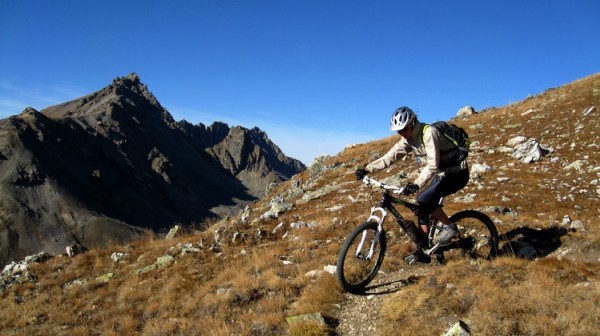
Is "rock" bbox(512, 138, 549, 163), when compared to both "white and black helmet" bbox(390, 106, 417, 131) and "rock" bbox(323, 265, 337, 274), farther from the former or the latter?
"white and black helmet" bbox(390, 106, 417, 131)

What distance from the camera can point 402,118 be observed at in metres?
8.06

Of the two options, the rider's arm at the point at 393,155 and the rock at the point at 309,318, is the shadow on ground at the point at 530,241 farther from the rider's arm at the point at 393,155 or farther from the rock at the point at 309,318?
the rock at the point at 309,318

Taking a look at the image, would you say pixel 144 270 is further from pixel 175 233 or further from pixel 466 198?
pixel 466 198

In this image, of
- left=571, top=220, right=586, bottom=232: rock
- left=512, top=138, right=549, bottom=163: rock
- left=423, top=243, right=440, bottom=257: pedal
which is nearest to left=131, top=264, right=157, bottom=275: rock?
left=423, top=243, right=440, bottom=257: pedal

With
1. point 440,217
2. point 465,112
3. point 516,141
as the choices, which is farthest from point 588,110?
point 440,217

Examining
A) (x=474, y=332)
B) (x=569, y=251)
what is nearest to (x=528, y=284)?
(x=474, y=332)

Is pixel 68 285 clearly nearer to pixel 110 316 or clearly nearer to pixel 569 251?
pixel 110 316

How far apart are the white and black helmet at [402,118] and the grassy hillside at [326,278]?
7.72 feet

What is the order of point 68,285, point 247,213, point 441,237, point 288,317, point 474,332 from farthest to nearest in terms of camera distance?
point 247,213, point 68,285, point 441,237, point 288,317, point 474,332

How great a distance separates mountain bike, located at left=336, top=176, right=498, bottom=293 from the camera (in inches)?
327

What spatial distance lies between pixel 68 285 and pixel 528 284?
12949mm

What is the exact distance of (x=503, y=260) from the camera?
9078mm

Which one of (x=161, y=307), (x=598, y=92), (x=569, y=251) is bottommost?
A: (x=569, y=251)

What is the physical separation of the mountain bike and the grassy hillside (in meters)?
0.38
